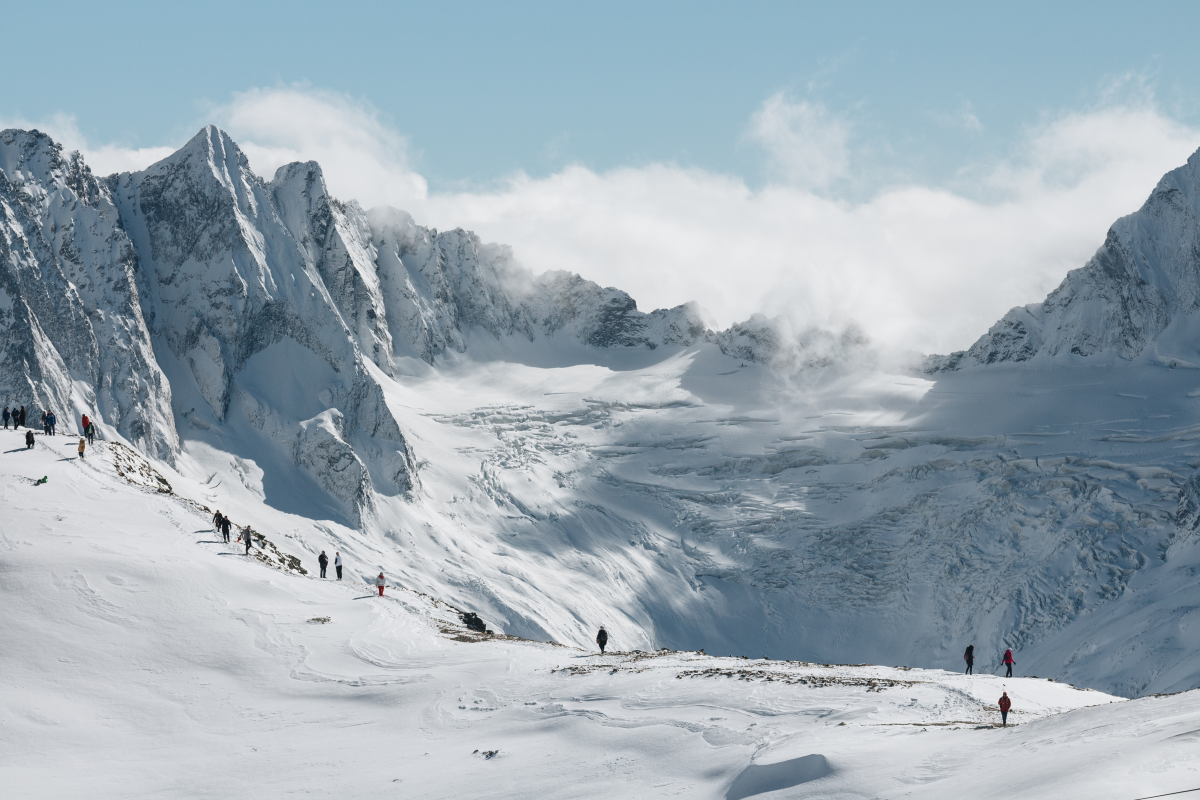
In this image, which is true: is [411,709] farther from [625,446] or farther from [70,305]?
[625,446]

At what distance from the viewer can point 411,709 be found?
34.4 m

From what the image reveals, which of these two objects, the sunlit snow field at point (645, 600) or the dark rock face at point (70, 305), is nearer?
the sunlit snow field at point (645, 600)

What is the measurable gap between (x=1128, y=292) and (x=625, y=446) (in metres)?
91.2

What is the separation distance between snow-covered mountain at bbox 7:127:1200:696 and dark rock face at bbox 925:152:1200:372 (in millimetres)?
478

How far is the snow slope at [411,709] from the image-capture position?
24109 mm

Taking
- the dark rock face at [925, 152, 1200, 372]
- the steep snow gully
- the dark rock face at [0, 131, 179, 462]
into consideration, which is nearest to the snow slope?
the steep snow gully

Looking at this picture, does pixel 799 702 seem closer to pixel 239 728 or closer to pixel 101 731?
pixel 239 728

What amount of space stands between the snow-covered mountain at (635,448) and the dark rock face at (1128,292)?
1.57 feet

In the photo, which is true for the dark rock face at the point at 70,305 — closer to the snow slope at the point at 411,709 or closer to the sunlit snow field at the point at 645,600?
the sunlit snow field at the point at 645,600

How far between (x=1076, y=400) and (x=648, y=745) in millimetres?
156269

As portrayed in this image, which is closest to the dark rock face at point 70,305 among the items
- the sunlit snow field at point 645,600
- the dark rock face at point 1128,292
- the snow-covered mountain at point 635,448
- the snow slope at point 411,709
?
the snow-covered mountain at point 635,448

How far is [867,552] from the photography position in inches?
5753

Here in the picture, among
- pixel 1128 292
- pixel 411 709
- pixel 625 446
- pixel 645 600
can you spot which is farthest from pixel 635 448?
pixel 411 709

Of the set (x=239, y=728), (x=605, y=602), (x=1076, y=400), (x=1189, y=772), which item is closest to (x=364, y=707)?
(x=239, y=728)
